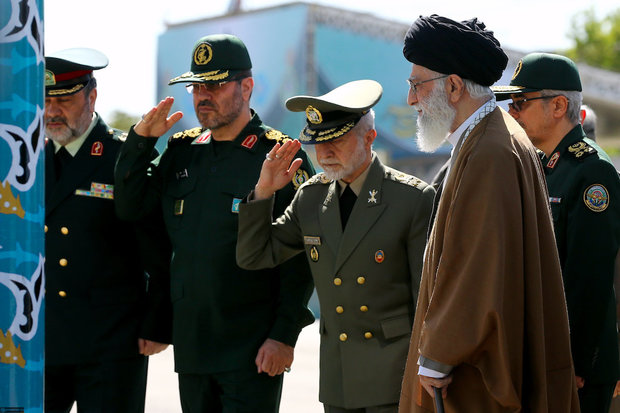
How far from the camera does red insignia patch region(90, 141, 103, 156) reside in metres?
4.71

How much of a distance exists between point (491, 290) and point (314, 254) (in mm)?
1304

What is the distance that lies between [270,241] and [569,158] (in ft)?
4.56

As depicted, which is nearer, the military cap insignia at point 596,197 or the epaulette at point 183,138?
the military cap insignia at point 596,197

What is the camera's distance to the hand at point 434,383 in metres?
2.93

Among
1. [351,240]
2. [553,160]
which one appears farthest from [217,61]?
[553,160]

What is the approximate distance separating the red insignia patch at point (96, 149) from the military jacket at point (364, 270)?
1081 millimetres

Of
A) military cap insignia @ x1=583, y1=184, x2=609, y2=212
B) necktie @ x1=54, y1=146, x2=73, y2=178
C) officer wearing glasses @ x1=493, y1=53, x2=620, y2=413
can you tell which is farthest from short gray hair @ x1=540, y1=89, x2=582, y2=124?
necktie @ x1=54, y1=146, x2=73, y2=178

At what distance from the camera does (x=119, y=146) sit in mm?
4797

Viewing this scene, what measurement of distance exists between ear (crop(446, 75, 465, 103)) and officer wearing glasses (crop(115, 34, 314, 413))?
1.30 metres

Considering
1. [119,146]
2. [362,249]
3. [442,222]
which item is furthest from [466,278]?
[119,146]

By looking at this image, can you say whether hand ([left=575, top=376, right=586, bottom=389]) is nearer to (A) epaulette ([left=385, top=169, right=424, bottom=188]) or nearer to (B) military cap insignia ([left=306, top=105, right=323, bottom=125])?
(A) epaulette ([left=385, top=169, right=424, bottom=188])

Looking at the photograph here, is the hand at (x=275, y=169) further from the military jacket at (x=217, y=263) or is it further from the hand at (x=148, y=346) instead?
the hand at (x=148, y=346)

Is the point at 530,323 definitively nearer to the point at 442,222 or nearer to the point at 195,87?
the point at 442,222

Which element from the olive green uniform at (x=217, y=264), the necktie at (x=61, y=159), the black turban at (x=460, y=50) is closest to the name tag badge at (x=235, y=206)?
the olive green uniform at (x=217, y=264)
